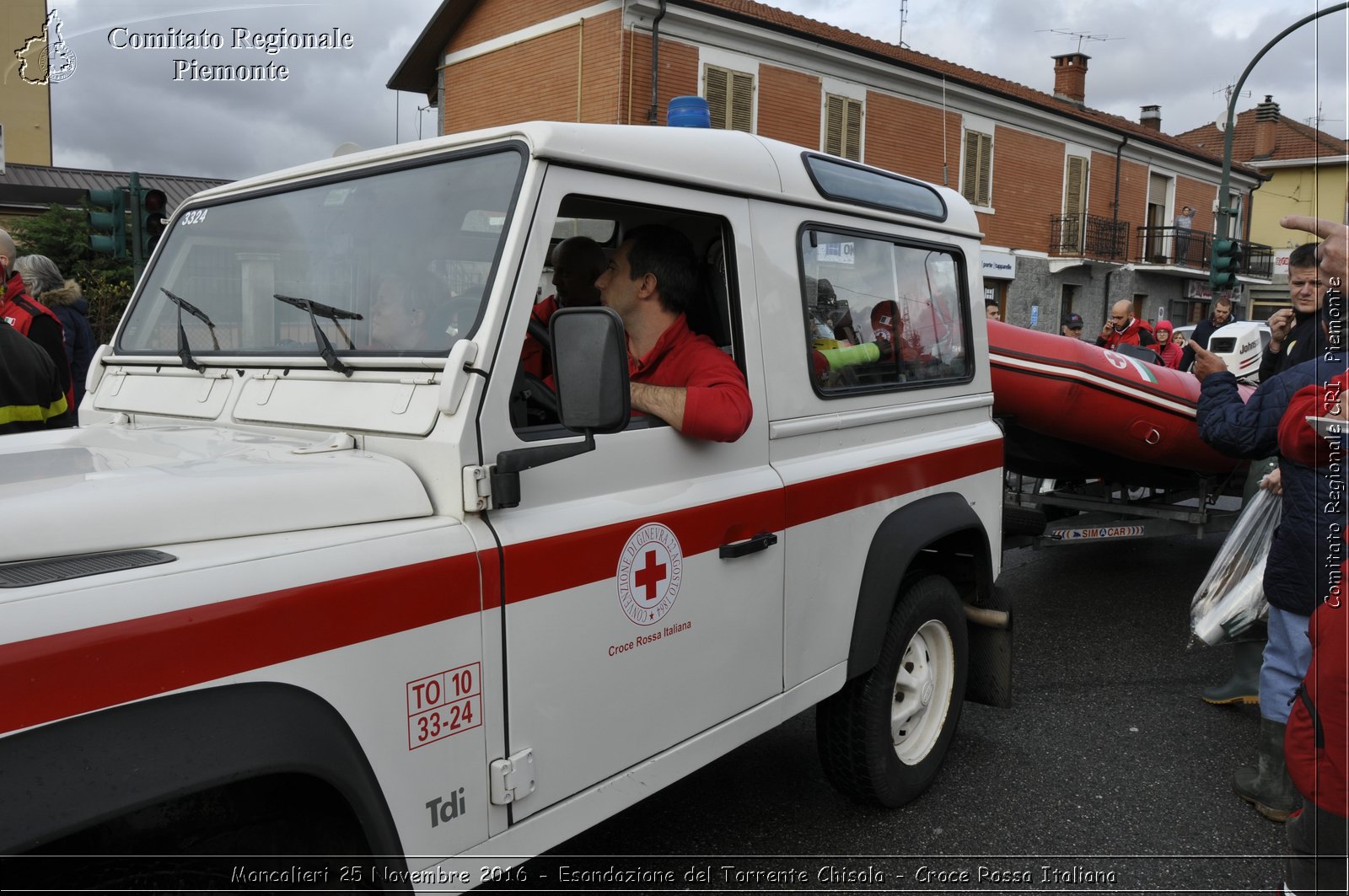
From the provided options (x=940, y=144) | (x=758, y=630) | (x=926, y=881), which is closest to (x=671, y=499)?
(x=758, y=630)

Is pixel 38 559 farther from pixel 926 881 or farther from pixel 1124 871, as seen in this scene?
pixel 1124 871

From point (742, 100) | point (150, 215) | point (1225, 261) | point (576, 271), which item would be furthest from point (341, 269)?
point (742, 100)

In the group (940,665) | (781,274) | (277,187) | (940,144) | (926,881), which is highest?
(940,144)

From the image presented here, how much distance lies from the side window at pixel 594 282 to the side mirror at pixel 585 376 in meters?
0.19

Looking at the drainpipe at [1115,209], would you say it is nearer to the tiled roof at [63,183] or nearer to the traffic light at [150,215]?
the tiled roof at [63,183]

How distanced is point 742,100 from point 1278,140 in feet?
31.5

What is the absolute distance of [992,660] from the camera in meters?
3.88

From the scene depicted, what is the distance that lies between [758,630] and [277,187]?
1794mm

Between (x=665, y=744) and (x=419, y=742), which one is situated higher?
(x=419, y=742)

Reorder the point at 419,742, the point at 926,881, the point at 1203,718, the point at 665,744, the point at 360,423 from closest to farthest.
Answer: the point at 419,742, the point at 360,423, the point at 665,744, the point at 926,881, the point at 1203,718

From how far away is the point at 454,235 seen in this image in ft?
7.23

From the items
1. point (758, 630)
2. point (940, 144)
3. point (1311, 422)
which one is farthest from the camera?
point (940, 144)

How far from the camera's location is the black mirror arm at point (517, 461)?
1947 millimetres

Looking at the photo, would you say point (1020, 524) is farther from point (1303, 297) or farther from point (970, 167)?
point (970, 167)
